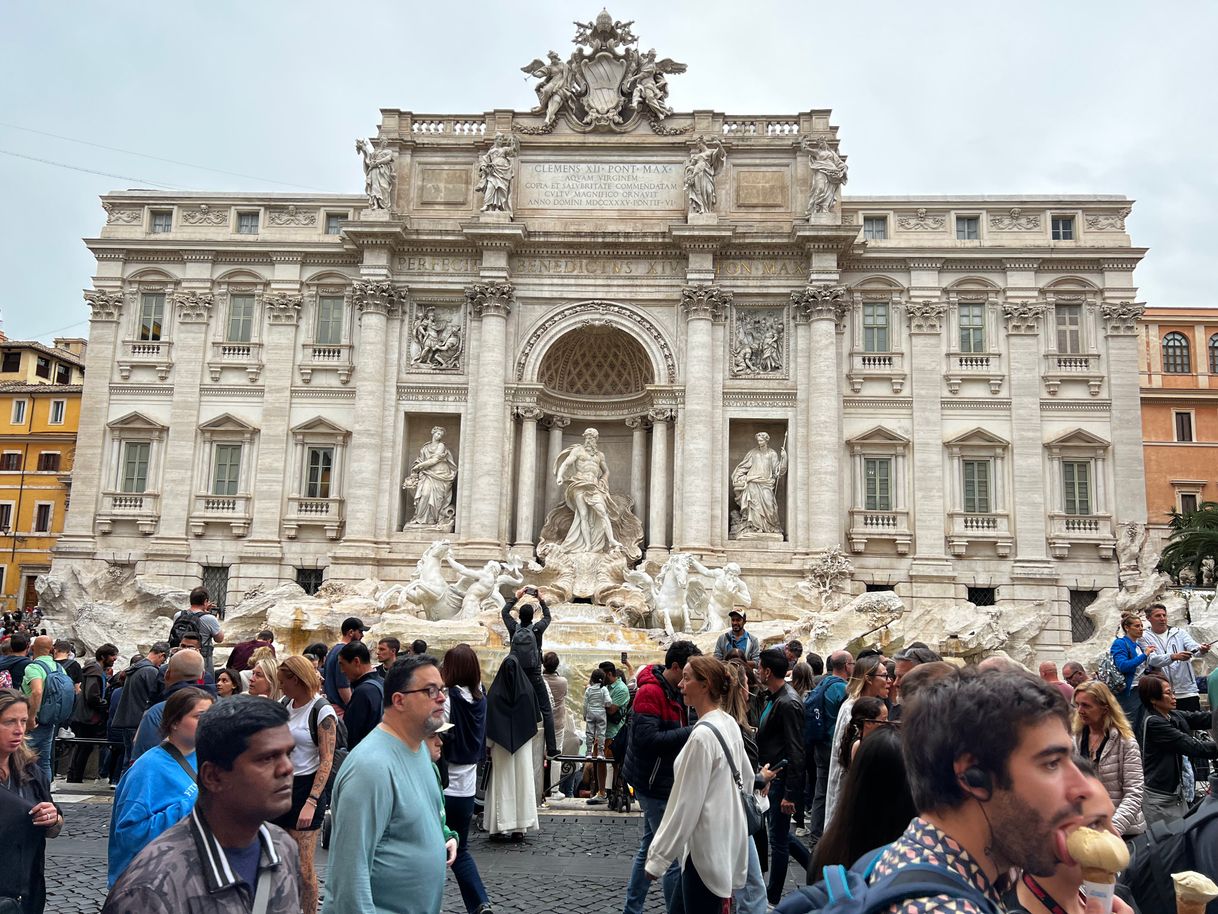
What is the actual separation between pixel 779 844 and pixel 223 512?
24167 mm

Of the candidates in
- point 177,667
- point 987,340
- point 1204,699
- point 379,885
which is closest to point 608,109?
point 987,340

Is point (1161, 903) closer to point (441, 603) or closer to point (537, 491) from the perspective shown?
point (441, 603)

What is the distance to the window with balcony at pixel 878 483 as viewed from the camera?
27469 millimetres

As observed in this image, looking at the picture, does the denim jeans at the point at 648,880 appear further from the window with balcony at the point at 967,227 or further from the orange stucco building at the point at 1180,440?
the orange stucco building at the point at 1180,440

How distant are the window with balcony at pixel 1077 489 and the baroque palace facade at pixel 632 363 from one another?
0.29 feet

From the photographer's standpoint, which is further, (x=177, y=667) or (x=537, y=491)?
(x=537, y=491)

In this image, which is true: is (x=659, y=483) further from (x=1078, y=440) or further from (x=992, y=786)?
(x=992, y=786)

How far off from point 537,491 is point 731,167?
36.4 ft

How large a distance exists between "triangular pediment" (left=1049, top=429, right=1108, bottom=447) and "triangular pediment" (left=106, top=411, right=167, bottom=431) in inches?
1025

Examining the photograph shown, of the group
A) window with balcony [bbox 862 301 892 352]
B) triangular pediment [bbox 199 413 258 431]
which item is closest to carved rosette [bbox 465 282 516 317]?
triangular pediment [bbox 199 413 258 431]

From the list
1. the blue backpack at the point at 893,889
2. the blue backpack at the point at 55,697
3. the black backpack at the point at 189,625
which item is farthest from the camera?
the black backpack at the point at 189,625

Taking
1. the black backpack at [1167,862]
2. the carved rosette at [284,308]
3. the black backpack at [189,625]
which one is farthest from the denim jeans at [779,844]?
the carved rosette at [284,308]

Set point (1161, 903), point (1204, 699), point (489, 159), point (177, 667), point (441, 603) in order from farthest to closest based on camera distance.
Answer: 1. point (489, 159)
2. point (441, 603)
3. point (1204, 699)
4. point (177, 667)
5. point (1161, 903)

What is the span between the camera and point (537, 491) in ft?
92.3
